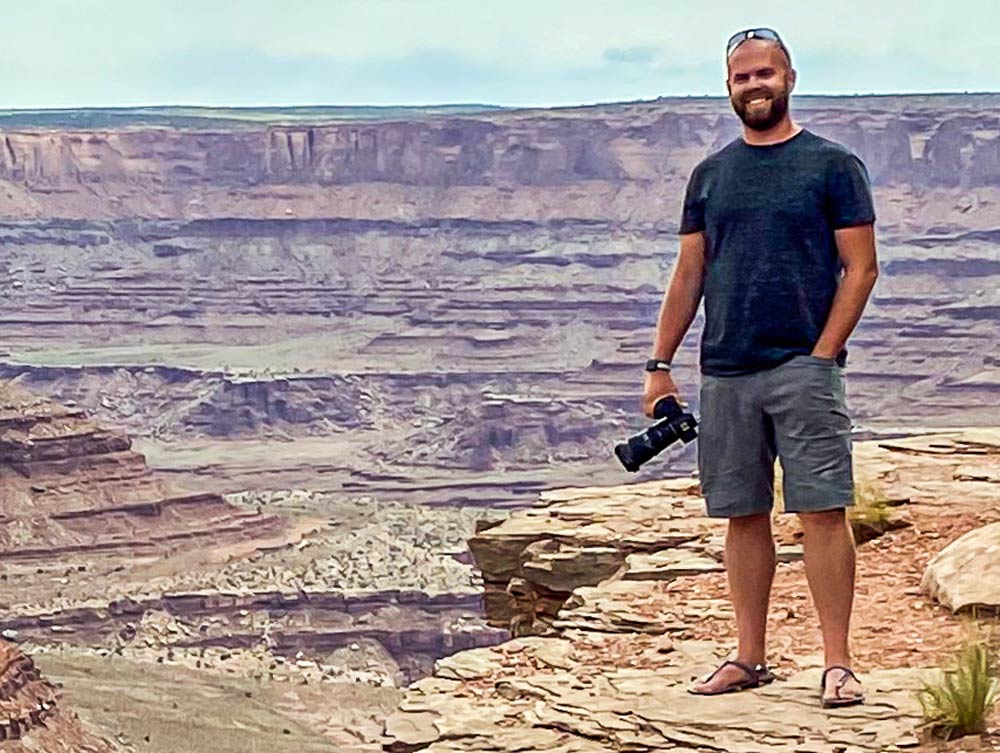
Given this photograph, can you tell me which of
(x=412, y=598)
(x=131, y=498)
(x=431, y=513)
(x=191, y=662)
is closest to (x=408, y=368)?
(x=431, y=513)

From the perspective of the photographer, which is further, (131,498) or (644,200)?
(644,200)

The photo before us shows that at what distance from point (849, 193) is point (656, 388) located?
108cm

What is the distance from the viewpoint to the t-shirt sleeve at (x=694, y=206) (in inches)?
323

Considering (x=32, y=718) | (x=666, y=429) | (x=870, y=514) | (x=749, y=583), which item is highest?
(x=666, y=429)

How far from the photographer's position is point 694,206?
8.26 metres

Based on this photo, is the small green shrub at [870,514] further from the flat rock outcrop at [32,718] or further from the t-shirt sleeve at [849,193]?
the flat rock outcrop at [32,718]

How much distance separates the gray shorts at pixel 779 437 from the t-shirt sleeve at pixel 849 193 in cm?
51

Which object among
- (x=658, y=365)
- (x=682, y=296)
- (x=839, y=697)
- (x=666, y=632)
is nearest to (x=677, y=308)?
(x=682, y=296)

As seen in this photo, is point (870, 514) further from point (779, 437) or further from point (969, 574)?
point (779, 437)

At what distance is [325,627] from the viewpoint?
2328 inches

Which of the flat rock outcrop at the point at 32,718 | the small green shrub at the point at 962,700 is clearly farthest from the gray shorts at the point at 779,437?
the flat rock outcrop at the point at 32,718

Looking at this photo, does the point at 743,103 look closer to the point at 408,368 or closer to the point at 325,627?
the point at 325,627

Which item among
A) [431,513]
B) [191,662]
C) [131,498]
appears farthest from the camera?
[431,513]

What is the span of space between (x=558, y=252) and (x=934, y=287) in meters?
22.5
